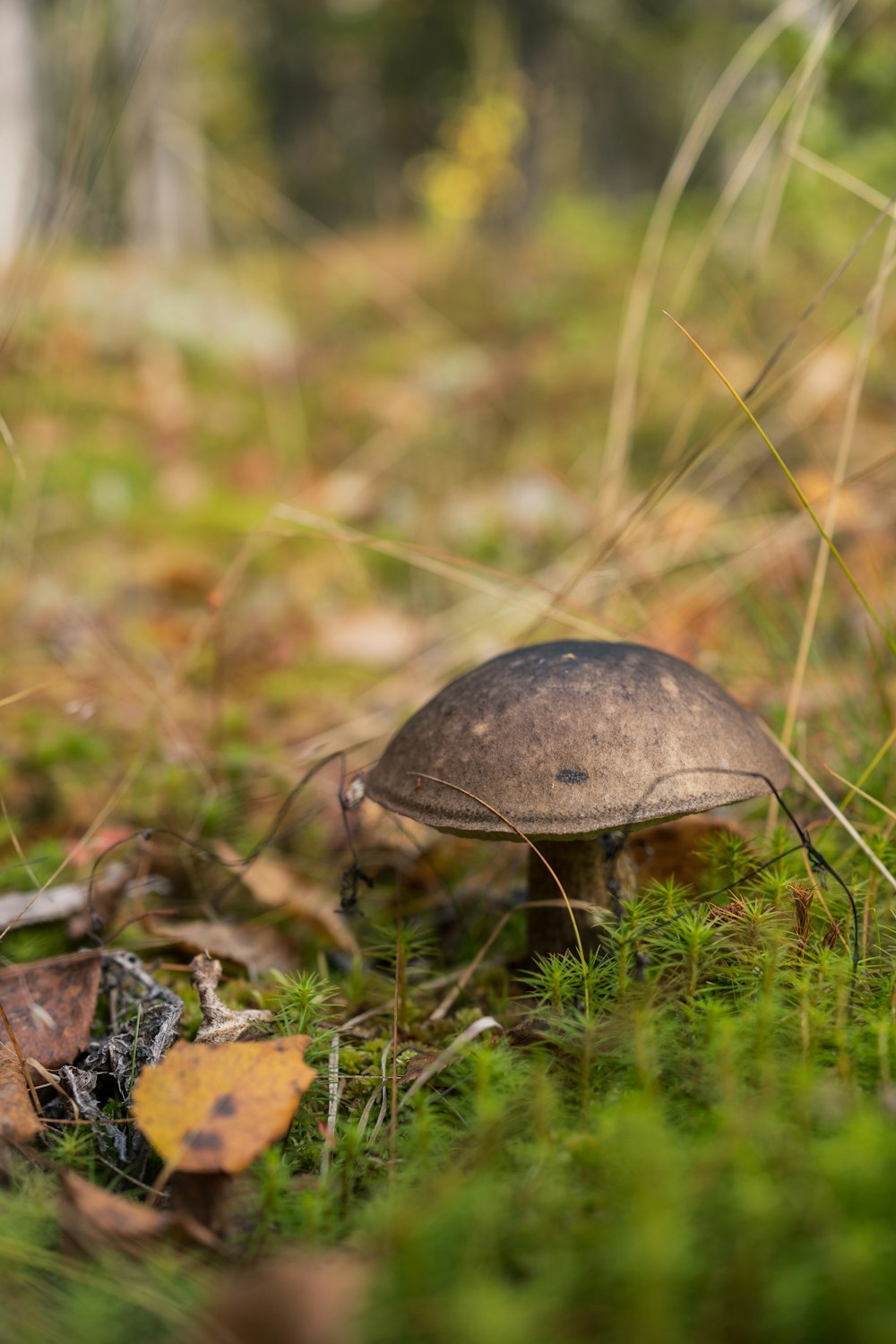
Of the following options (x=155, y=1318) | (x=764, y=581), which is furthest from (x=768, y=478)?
(x=155, y=1318)

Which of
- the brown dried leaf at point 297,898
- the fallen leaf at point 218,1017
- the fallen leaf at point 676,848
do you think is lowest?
the brown dried leaf at point 297,898

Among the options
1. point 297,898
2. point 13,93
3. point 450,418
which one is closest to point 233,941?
point 297,898

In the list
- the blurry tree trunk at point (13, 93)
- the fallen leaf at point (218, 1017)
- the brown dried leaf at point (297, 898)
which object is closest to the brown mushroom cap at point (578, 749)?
the fallen leaf at point (218, 1017)

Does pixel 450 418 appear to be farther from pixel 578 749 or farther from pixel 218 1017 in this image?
pixel 218 1017

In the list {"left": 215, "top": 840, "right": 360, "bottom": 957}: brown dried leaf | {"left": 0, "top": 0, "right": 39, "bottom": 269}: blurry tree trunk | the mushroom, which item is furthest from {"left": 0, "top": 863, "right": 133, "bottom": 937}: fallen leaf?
{"left": 0, "top": 0, "right": 39, "bottom": 269}: blurry tree trunk

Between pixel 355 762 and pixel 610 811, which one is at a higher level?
pixel 610 811

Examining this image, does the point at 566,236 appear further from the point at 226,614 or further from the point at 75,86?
the point at 75,86

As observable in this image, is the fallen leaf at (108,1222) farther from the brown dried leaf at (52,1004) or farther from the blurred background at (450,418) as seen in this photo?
the blurred background at (450,418)
